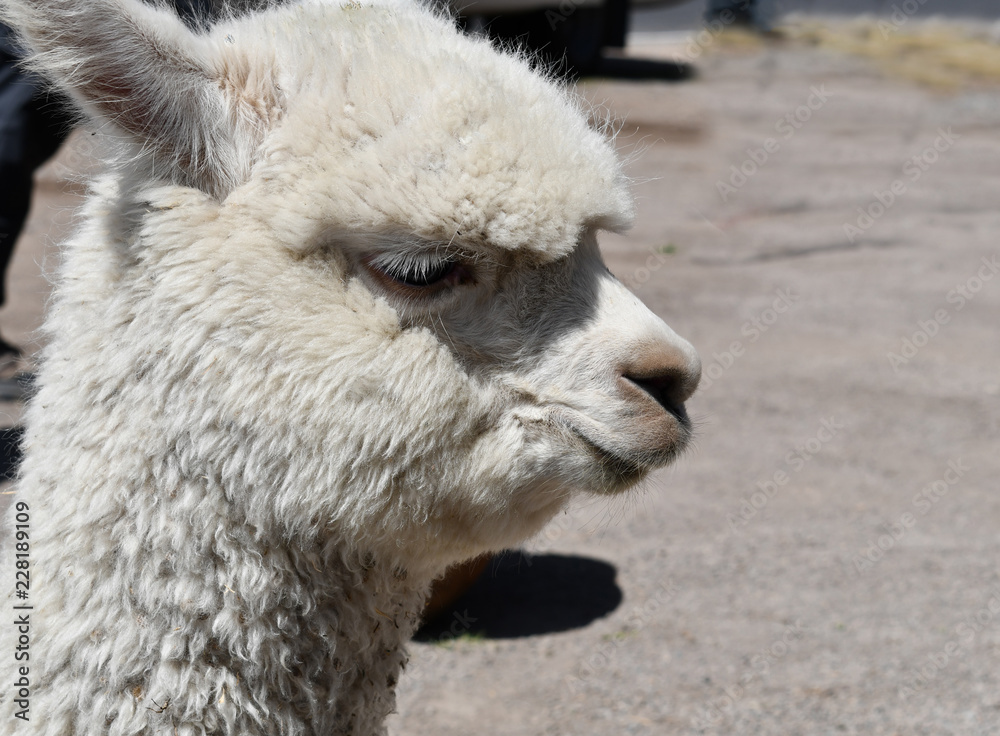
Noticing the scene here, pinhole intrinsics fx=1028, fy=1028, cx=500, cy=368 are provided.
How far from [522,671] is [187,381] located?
2681mm

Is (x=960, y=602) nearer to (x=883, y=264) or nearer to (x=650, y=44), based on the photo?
(x=883, y=264)

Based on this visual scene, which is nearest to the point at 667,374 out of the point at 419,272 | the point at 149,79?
the point at 419,272

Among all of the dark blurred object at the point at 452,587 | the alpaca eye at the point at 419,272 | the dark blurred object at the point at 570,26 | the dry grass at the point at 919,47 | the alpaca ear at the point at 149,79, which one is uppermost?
the alpaca ear at the point at 149,79

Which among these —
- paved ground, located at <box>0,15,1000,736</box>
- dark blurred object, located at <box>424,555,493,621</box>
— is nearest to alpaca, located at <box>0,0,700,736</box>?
paved ground, located at <box>0,15,1000,736</box>

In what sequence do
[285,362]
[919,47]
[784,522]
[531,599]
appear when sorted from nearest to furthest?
1. [285,362]
2. [531,599]
3. [784,522]
4. [919,47]

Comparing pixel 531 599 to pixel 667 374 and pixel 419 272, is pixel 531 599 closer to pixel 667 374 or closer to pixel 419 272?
pixel 667 374

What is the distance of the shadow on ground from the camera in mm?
4473

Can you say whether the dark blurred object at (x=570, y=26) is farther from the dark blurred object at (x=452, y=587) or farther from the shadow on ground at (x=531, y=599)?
the dark blurred object at (x=452, y=587)

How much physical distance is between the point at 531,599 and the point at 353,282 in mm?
3093

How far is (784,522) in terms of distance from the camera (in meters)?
5.48

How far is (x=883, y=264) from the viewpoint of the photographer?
9.74m

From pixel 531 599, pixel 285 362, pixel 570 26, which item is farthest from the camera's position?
pixel 570 26

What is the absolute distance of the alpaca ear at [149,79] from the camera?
1788mm

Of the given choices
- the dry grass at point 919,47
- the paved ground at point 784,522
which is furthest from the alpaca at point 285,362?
the dry grass at point 919,47
